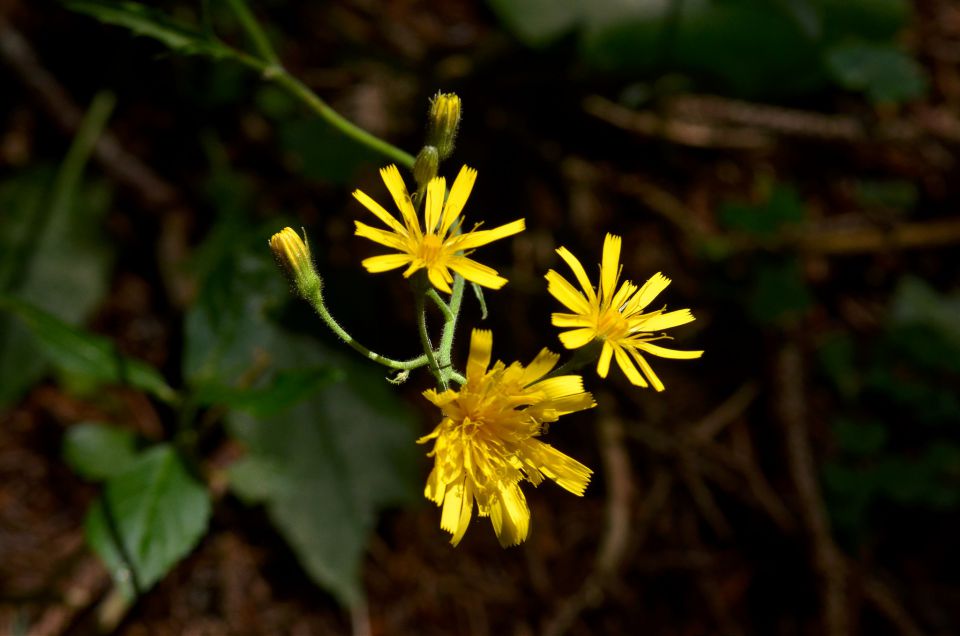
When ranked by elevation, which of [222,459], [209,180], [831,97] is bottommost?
[222,459]

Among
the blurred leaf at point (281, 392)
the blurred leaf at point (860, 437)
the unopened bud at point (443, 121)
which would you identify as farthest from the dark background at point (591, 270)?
the unopened bud at point (443, 121)

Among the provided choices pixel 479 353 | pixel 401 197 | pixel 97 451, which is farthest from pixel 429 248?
pixel 97 451

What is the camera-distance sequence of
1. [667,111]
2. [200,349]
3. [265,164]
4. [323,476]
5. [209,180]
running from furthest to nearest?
[667,111] < [265,164] < [209,180] < [323,476] < [200,349]

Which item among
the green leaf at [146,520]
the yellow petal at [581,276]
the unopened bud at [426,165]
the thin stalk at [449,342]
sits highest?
the unopened bud at [426,165]

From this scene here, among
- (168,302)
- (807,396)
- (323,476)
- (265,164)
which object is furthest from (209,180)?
(807,396)

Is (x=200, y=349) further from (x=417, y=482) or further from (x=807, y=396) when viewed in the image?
(x=807, y=396)

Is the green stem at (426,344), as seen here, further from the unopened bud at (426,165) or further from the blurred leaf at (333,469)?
the blurred leaf at (333,469)

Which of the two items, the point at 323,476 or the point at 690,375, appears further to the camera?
the point at 690,375
